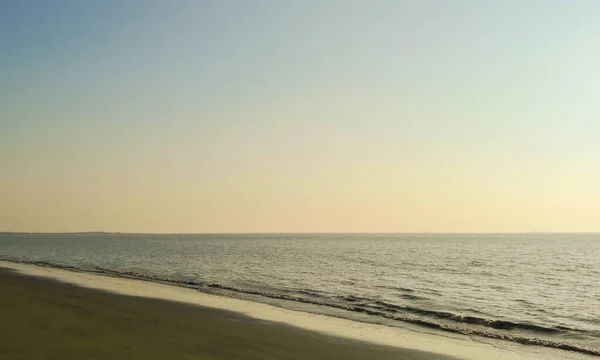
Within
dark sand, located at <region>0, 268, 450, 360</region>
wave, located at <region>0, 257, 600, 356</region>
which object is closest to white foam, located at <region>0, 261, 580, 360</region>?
dark sand, located at <region>0, 268, 450, 360</region>

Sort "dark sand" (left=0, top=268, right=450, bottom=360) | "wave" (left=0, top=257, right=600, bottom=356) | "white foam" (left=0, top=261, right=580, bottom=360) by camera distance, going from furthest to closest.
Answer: "wave" (left=0, top=257, right=600, bottom=356) → "white foam" (left=0, top=261, right=580, bottom=360) → "dark sand" (left=0, top=268, right=450, bottom=360)

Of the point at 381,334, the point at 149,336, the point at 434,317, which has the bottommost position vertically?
the point at 434,317

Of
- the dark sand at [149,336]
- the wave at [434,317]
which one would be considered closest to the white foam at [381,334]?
the dark sand at [149,336]

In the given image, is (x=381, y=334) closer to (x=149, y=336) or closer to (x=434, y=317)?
(x=434, y=317)

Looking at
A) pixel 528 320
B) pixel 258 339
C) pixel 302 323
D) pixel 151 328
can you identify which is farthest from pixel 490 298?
pixel 151 328

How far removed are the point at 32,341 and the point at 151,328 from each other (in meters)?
3.98

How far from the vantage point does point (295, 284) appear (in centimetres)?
3572

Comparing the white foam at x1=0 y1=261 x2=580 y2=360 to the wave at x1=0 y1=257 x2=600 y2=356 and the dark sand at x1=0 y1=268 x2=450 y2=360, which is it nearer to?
the dark sand at x1=0 y1=268 x2=450 y2=360

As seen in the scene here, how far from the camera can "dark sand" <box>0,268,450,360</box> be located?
1275 cm

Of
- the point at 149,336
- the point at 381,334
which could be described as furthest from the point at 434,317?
the point at 149,336

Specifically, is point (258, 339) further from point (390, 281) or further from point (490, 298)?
point (390, 281)

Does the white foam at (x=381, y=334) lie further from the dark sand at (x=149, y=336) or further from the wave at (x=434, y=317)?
the wave at (x=434, y=317)


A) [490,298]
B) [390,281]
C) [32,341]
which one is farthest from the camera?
[390,281]

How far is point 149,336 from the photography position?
15.1 meters
